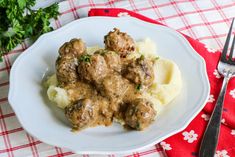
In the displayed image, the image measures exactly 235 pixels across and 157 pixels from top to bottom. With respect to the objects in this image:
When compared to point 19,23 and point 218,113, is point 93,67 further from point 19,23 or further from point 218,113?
point 19,23

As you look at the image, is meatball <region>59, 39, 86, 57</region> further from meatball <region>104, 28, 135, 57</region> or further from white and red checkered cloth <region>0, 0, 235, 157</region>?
white and red checkered cloth <region>0, 0, 235, 157</region>

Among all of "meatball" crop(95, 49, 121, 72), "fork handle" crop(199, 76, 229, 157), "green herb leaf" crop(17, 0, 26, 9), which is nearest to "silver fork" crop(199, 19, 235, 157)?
"fork handle" crop(199, 76, 229, 157)

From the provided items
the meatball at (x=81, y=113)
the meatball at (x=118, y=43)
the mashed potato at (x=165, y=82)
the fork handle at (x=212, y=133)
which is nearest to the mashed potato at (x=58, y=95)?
the meatball at (x=81, y=113)

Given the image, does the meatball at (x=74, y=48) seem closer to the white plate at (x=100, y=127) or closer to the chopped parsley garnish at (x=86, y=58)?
the chopped parsley garnish at (x=86, y=58)

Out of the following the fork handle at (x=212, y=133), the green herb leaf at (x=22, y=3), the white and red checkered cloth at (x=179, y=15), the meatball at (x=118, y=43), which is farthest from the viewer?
the white and red checkered cloth at (x=179, y=15)

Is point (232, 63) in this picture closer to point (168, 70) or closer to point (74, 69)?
point (168, 70)
